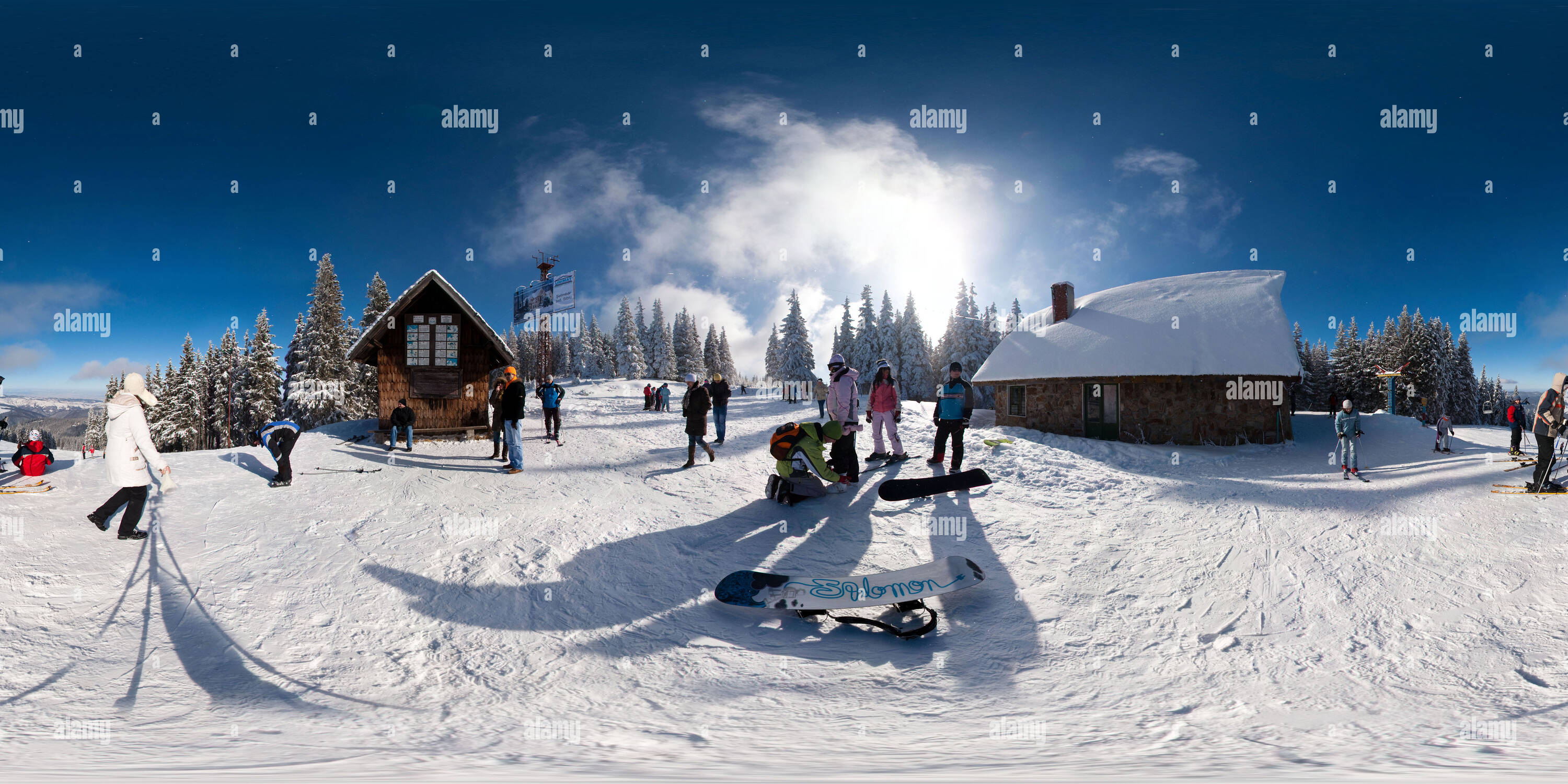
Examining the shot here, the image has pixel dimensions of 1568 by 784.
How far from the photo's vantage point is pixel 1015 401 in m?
22.7

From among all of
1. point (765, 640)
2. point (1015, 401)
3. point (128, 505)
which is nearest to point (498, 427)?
point (128, 505)

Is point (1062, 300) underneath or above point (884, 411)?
above

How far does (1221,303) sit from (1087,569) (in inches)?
834

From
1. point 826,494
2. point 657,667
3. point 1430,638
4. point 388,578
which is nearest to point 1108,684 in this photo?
point 1430,638

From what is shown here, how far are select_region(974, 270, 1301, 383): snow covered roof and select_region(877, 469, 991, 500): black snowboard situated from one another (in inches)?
514

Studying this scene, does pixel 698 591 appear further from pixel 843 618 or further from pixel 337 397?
pixel 337 397

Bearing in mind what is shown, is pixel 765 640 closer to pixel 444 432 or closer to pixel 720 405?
pixel 720 405

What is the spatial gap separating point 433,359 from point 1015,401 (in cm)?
2038

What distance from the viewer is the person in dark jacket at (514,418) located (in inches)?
438

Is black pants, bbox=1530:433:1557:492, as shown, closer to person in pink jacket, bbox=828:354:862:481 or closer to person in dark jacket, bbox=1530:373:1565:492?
person in dark jacket, bbox=1530:373:1565:492

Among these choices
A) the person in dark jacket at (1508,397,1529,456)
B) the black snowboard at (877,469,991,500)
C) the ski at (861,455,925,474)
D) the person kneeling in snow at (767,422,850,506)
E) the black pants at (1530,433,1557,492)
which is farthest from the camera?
the person in dark jacket at (1508,397,1529,456)

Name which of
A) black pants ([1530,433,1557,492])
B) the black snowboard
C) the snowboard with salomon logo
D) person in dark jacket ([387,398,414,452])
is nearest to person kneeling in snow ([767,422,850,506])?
the black snowboard

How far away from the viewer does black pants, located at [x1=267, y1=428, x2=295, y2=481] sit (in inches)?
368

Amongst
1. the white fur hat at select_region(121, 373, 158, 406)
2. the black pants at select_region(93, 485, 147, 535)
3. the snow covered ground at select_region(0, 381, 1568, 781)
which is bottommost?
the snow covered ground at select_region(0, 381, 1568, 781)
